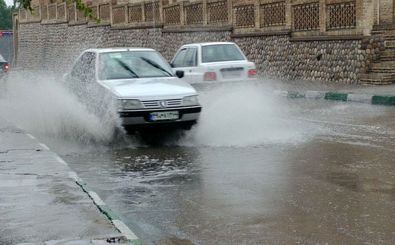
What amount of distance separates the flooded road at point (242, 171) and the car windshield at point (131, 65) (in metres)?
0.84

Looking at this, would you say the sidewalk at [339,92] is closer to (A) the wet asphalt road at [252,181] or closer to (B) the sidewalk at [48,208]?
(A) the wet asphalt road at [252,181]

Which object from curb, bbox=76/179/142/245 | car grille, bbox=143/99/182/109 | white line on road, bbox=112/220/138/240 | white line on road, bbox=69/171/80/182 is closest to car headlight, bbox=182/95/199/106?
car grille, bbox=143/99/182/109

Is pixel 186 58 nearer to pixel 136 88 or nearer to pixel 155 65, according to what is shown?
pixel 155 65

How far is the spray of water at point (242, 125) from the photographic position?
1282 cm

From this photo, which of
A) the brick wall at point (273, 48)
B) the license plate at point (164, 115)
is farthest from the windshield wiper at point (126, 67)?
the brick wall at point (273, 48)

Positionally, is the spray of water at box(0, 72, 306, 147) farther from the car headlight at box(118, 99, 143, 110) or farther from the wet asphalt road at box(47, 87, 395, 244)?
the car headlight at box(118, 99, 143, 110)

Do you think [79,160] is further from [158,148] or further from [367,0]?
[367,0]

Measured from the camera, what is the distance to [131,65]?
13.6 meters

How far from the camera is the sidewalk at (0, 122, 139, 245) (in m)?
6.15

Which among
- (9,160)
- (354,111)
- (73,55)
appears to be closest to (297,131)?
(354,111)

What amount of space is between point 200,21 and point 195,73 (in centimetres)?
1589

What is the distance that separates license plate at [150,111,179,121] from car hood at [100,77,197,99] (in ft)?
0.86

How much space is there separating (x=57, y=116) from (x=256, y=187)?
6.73m

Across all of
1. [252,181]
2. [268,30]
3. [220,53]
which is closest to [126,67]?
[252,181]
